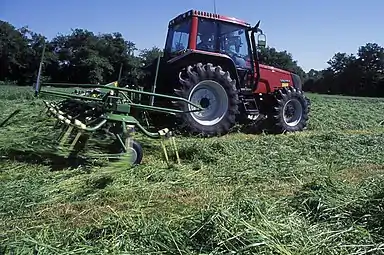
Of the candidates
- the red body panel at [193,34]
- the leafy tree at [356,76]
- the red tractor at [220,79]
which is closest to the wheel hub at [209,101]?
the red tractor at [220,79]

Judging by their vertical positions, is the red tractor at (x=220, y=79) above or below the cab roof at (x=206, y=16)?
below

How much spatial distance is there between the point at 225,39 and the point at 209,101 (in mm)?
1316

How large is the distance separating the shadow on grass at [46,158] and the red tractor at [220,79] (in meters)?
2.51

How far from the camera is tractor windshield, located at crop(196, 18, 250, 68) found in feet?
25.1

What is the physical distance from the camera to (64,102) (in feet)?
19.6

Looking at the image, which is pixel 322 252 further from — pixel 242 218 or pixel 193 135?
pixel 193 135

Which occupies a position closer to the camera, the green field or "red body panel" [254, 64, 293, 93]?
the green field

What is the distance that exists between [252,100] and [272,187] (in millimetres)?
4316

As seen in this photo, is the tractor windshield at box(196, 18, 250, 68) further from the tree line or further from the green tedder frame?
the tree line

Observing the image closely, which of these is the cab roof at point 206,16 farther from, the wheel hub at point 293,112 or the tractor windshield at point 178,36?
the wheel hub at point 293,112

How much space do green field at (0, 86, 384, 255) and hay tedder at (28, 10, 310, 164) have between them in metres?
1.23

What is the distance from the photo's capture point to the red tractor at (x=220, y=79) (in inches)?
286

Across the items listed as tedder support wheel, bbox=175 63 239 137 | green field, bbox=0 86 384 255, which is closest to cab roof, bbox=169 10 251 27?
tedder support wheel, bbox=175 63 239 137

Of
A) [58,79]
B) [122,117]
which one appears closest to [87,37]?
[58,79]
